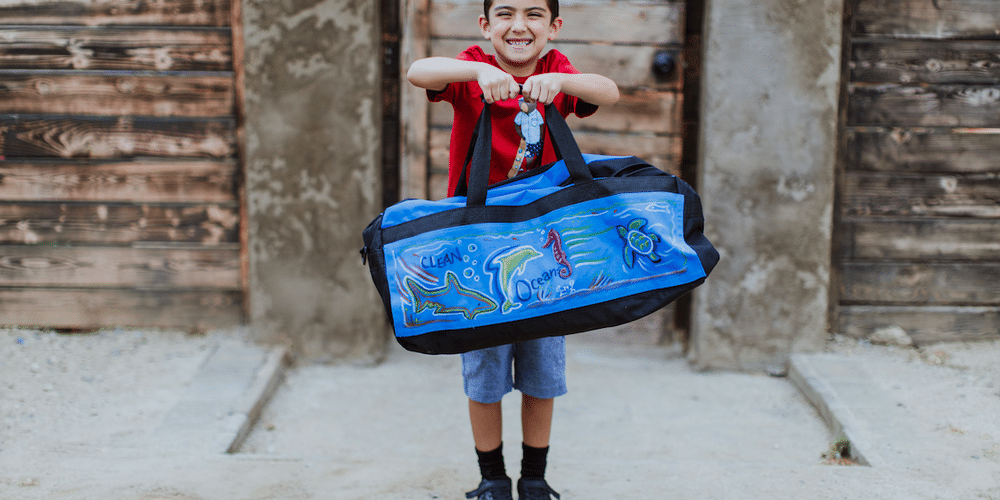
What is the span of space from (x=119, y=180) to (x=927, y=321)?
401 centimetres

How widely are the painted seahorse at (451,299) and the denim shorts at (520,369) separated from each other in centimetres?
33

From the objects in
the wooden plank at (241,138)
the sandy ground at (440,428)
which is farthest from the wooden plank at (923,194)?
the wooden plank at (241,138)

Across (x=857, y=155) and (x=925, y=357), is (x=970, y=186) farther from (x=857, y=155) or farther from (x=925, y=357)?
(x=925, y=357)

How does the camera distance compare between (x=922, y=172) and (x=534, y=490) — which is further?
(x=922, y=172)

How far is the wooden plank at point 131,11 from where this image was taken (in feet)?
11.8

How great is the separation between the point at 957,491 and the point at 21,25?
4339 mm

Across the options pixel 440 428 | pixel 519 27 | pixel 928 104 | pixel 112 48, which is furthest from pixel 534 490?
pixel 112 48

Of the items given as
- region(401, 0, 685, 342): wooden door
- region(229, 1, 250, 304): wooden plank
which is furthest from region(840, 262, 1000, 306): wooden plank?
region(229, 1, 250, 304): wooden plank

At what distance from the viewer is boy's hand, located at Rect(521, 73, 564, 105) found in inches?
67.9

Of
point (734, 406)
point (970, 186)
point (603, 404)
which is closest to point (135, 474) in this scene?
point (603, 404)

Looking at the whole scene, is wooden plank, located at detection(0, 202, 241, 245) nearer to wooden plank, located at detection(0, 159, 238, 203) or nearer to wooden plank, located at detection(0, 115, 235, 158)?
wooden plank, located at detection(0, 159, 238, 203)

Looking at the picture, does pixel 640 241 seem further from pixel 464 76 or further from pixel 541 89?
pixel 464 76

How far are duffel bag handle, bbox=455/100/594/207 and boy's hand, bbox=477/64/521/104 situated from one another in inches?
3.2

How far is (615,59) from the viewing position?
363 cm
